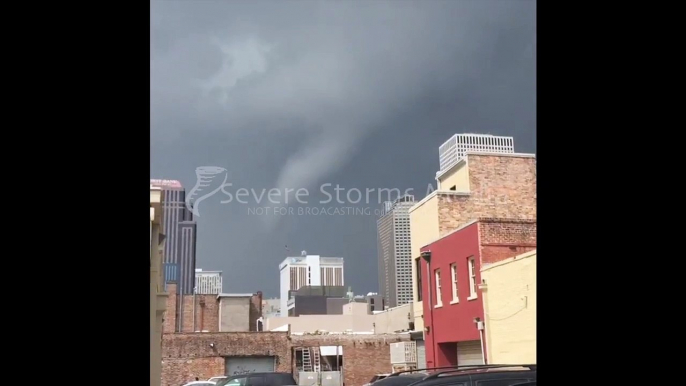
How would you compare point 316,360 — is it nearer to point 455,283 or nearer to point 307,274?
point 455,283

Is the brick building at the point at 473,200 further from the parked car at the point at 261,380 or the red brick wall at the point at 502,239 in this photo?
the parked car at the point at 261,380

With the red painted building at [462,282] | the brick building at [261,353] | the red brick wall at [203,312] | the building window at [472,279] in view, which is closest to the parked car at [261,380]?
the red painted building at [462,282]

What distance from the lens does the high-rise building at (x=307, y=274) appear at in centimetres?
5209

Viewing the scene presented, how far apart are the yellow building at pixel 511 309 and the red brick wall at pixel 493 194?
5376mm

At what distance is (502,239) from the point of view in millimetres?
17609

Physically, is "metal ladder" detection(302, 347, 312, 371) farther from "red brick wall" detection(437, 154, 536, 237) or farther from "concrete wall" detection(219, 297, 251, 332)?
"concrete wall" detection(219, 297, 251, 332)

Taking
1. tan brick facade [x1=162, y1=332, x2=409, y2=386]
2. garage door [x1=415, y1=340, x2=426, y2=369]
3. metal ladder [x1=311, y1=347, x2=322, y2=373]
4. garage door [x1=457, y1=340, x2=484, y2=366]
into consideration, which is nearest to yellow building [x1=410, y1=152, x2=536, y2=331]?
garage door [x1=415, y1=340, x2=426, y2=369]

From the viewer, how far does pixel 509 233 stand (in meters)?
17.9

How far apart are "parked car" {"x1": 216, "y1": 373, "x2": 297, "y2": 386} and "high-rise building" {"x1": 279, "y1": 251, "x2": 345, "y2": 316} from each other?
1378 inches

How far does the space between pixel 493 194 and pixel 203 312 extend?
21098 mm

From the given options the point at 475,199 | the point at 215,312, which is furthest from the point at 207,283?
the point at 475,199
